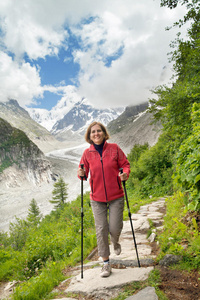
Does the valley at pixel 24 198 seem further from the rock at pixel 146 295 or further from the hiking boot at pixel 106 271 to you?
the rock at pixel 146 295

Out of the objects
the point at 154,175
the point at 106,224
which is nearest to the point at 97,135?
the point at 106,224

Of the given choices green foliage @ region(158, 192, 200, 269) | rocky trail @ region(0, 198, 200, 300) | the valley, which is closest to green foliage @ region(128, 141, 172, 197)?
green foliage @ region(158, 192, 200, 269)

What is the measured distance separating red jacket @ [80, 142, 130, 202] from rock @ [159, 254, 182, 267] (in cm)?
134

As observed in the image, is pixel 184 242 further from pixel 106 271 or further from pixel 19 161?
pixel 19 161

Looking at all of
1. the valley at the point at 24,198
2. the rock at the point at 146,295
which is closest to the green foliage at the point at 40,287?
the rock at the point at 146,295

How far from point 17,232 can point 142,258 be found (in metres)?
24.6

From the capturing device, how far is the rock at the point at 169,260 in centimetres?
333

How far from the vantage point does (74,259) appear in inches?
189

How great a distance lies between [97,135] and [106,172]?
0.80m

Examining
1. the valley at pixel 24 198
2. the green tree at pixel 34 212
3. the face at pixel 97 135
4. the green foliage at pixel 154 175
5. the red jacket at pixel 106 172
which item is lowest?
the valley at pixel 24 198

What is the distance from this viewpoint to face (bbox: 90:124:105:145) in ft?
13.1

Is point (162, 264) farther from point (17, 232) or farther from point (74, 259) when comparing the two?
point (17, 232)

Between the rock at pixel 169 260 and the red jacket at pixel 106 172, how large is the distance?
134cm

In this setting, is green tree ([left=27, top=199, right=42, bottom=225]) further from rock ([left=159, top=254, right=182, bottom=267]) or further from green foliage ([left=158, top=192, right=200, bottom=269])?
rock ([left=159, top=254, right=182, bottom=267])
